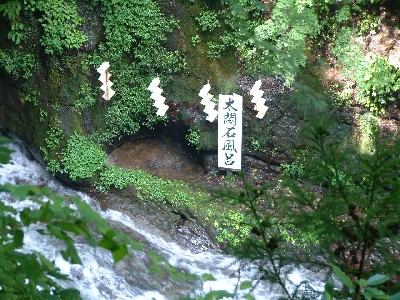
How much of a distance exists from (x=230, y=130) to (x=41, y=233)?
19.3 ft

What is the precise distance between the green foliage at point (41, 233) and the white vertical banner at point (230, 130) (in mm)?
5726

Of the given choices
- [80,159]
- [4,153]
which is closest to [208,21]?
[80,159]

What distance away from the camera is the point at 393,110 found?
729 cm

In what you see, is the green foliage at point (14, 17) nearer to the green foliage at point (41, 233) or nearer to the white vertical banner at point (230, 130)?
the white vertical banner at point (230, 130)

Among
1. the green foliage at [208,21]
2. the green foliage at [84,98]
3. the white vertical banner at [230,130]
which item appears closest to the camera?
the white vertical banner at [230,130]

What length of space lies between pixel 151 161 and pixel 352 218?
5.98 meters

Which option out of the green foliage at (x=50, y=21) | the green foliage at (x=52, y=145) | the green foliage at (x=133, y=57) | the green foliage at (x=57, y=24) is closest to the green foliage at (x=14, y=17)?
the green foliage at (x=50, y=21)

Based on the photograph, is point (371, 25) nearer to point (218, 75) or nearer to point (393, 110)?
point (393, 110)

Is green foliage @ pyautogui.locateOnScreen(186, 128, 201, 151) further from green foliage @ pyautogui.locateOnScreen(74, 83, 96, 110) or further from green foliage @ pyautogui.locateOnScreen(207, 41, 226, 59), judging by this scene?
green foliage @ pyautogui.locateOnScreen(74, 83, 96, 110)

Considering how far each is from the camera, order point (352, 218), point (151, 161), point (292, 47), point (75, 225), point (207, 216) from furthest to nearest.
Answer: point (151, 161)
point (292, 47)
point (207, 216)
point (352, 218)
point (75, 225)

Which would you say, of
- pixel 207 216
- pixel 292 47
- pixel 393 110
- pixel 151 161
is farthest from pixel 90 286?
pixel 393 110

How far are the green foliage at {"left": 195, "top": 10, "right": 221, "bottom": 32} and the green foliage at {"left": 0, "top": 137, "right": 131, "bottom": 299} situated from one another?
20.2 ft

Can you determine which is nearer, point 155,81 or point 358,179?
point 358,179

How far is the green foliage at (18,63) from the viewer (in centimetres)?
709
